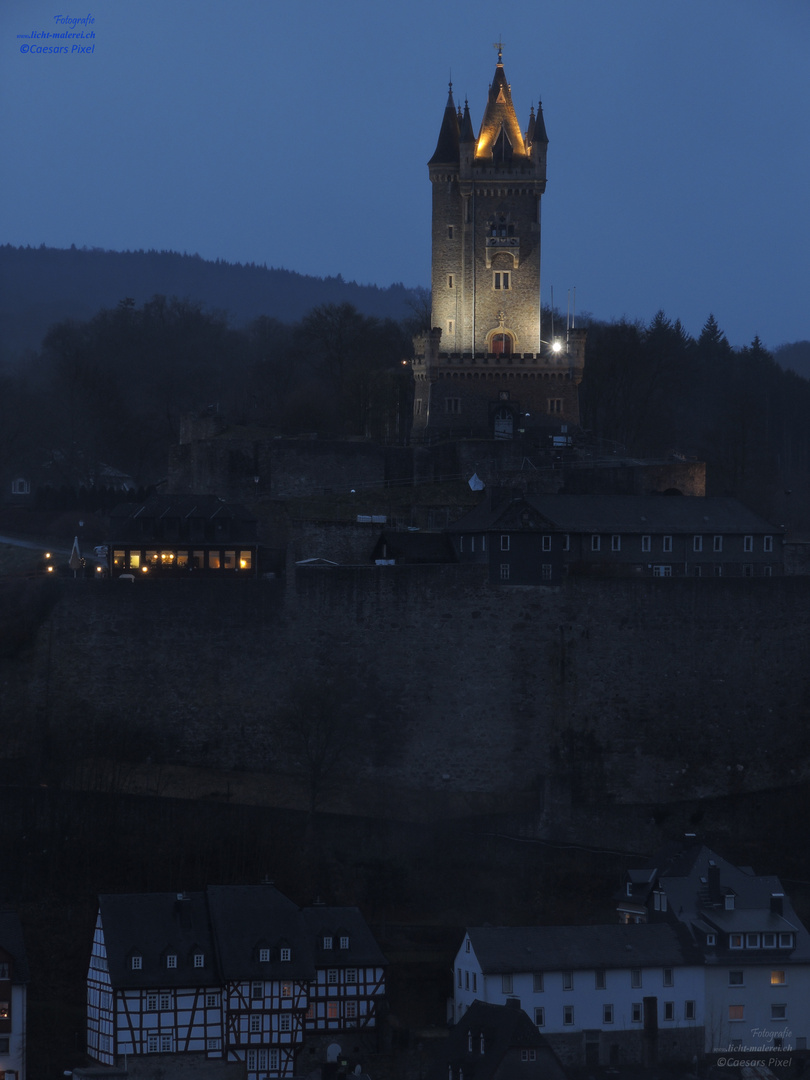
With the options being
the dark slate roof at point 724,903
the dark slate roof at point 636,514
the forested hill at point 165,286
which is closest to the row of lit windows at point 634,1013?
the dark slate roof at point 724,903

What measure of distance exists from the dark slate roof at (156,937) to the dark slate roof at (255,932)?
0.30 meters

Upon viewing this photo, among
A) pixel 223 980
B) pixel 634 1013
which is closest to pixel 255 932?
pixel 223 980

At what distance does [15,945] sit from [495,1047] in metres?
10.4

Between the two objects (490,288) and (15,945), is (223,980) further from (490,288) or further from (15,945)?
(490,288)

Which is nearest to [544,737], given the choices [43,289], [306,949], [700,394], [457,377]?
[306,949]

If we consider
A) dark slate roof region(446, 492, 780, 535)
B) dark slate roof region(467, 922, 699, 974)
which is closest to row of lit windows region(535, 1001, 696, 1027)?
dark slate roof region(467, 922, 699, 974)

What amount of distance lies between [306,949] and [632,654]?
14.3 metres

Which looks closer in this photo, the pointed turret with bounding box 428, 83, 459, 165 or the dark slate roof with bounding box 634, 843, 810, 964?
the dark slate roof with bounding box 634, 843, 810, 964

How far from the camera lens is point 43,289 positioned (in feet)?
578

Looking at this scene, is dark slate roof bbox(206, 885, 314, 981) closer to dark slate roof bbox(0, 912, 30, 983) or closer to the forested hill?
dark slate roof bbox(0, 912, 30, 983)

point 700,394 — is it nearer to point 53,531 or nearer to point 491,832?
point 53,531

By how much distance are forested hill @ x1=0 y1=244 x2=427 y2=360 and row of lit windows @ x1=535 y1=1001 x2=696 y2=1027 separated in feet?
404

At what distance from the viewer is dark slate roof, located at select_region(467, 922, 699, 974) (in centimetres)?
4619

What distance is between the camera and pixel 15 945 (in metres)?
44.9
